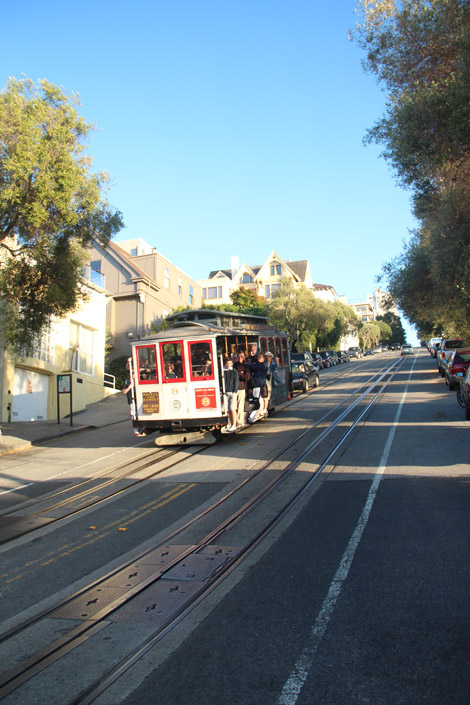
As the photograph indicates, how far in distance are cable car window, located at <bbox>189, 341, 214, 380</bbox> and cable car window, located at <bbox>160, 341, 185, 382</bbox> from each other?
0.29 meters

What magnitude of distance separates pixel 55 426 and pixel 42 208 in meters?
7.95

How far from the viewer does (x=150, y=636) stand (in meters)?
3.89

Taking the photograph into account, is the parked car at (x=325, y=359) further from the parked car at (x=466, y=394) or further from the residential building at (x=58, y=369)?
the parked car at (x=466, y=394)

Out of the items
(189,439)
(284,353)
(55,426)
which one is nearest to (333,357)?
(284,353)

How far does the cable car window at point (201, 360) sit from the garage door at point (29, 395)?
29.7 feet

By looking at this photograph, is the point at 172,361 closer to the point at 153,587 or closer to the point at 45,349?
the point at 153,587

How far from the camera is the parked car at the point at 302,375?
23.8 metres

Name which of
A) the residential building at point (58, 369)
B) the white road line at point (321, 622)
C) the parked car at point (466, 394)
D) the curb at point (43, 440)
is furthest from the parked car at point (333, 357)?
the white road line at point (321, 622)

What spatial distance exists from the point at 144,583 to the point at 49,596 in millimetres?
858

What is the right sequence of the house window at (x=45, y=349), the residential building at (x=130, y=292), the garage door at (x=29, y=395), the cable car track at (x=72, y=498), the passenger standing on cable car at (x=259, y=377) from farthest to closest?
the residential building at (x=130, y=292) < the house window at (x=45, y=349) < the garage door at (x=29, y=395) < the passenger standing on cable car at (x=259, y=377) < the cable car track at (x=72, y=498)

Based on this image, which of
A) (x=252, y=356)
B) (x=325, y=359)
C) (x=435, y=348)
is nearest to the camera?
(x=252, y=356)

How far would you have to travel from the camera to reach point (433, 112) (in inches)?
472

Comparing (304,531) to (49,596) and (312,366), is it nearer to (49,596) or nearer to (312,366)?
(49,596)

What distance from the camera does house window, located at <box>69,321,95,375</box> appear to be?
2362 cm
